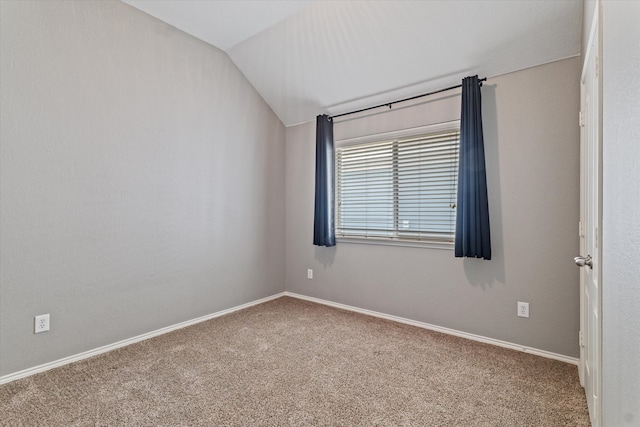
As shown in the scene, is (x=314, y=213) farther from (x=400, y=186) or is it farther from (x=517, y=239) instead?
(x=517, y=239)

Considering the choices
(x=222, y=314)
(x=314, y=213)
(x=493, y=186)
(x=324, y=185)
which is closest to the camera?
(x=493, y=186)

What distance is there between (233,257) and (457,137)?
258cm

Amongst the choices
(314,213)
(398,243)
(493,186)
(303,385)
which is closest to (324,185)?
(314,213)

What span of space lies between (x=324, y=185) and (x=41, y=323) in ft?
8.73

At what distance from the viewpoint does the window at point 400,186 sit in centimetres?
298

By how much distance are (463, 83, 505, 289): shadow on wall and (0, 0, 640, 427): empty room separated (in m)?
0.02

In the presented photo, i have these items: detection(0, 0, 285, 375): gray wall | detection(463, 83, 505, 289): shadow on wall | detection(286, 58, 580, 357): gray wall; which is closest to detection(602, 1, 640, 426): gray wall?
detection(286, 58, 580, 357): gray wall

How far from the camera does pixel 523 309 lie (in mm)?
2527

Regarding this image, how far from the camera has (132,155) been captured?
274 cm

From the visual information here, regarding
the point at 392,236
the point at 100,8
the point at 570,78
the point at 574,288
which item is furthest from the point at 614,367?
the point at 100,8

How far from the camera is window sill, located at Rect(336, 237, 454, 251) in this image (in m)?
2.95

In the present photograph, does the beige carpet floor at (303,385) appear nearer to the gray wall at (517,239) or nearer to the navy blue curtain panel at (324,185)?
the gray wall at (517,239)

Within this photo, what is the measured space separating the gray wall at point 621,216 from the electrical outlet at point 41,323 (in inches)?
120

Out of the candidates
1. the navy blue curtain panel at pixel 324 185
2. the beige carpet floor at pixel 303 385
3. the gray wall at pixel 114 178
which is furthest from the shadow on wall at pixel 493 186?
the gray wall at pixel 114 178
